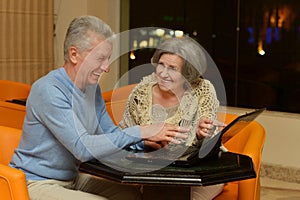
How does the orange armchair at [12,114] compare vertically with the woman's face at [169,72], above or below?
below

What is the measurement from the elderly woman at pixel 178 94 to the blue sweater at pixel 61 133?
306 mm

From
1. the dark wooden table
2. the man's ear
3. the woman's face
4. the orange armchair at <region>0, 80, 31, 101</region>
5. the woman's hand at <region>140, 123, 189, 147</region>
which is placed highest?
the man's ear

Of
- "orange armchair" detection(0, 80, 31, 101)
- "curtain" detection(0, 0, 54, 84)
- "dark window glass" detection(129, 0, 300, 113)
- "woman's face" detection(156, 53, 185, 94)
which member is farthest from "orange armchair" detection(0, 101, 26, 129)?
"dark window glass" detection(129, 0, 300, 113)

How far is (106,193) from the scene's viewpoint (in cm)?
248

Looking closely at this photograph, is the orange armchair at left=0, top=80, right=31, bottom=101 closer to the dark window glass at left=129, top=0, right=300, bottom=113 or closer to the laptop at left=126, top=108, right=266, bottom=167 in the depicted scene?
the dark window glass at left=129, top=0, right=300, bottom=113

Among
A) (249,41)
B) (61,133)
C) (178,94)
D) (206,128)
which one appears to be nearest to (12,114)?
(178,94)

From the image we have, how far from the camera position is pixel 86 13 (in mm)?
5543

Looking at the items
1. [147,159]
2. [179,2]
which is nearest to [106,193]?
[147,159]

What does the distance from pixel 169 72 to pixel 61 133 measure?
2.08 ft

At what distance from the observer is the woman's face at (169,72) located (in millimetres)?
2562

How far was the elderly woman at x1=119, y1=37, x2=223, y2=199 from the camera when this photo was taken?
2.57m

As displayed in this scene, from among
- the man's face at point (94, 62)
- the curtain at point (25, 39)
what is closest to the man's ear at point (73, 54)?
the man's face at point (94, 62)

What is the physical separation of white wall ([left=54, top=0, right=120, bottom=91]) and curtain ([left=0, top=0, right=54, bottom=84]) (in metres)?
0.15

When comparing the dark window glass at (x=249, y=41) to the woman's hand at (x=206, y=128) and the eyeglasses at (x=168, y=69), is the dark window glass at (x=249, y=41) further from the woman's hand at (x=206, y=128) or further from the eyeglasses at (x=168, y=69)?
the woman's hand at (x=206, y=128)
